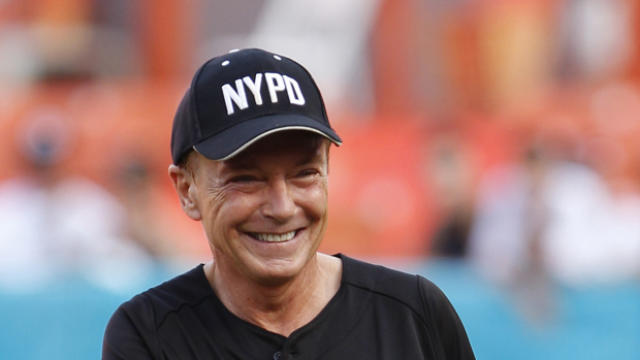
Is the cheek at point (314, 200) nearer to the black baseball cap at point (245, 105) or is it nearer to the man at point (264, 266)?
the man at point (264, 266)

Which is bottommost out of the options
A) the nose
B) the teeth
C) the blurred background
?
the teeth

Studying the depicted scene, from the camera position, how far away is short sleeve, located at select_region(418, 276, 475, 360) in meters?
2.46

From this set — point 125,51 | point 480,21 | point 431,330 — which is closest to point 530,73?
point 480,21

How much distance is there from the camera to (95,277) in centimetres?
666

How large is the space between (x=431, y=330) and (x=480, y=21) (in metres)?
11.0

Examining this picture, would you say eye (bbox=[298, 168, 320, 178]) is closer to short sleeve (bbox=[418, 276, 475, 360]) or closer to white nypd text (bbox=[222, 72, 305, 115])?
white nypd text (bbox=[222, 72, 305, 115])

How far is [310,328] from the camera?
2.43 m

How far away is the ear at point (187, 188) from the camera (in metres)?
2.49

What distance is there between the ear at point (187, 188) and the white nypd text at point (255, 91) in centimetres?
27

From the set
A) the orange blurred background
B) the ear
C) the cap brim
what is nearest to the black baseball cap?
the cap brim

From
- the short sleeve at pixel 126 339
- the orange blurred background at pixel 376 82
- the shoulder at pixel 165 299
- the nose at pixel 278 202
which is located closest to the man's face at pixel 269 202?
the nose at pixel 278 202

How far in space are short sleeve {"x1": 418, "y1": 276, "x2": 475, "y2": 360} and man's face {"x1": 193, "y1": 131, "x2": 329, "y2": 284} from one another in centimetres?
32

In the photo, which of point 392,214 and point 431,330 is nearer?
point 431,330

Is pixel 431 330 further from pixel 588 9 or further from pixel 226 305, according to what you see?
pixel 588 9
